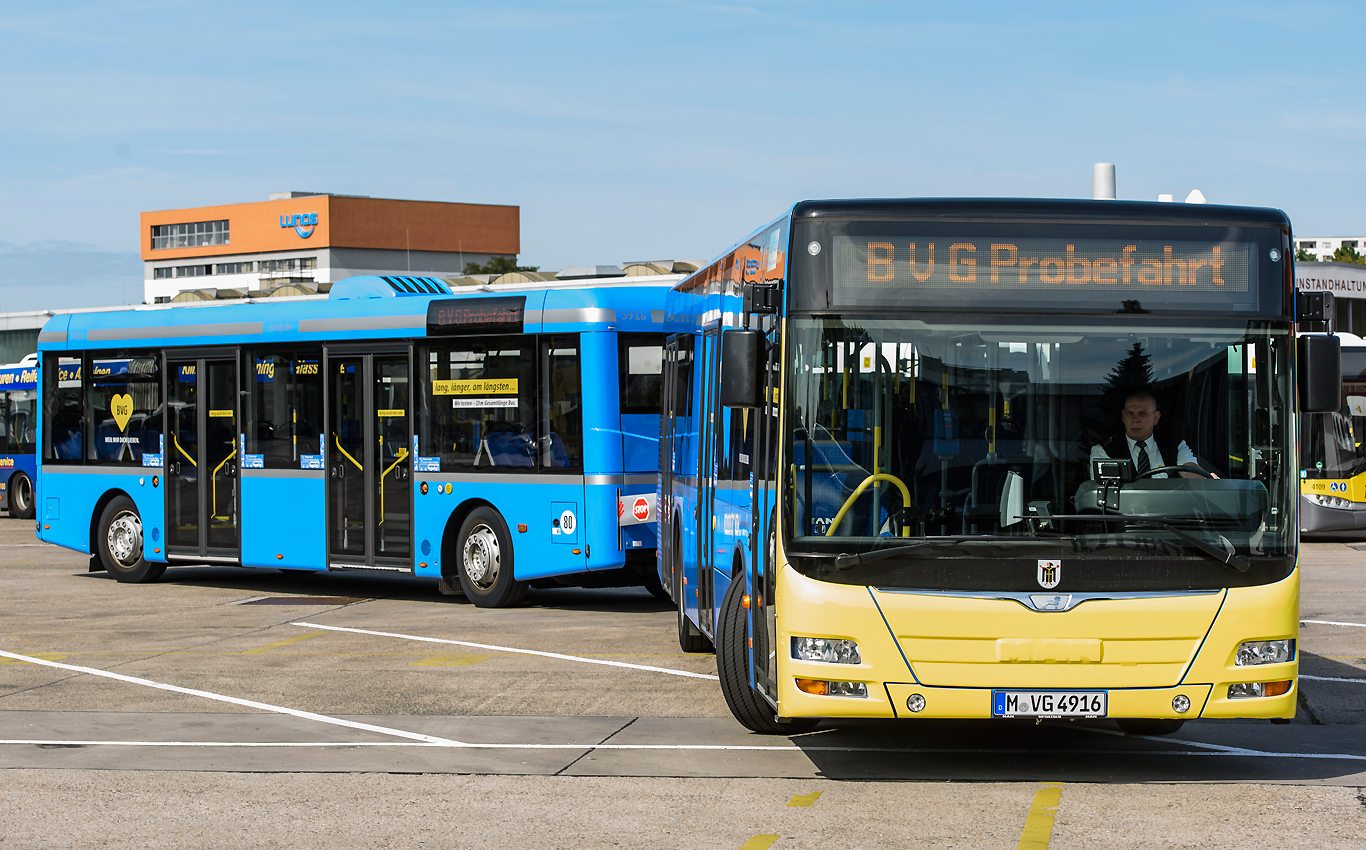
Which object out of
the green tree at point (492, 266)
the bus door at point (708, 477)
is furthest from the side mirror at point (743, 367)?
the green tree at point (492, 266)

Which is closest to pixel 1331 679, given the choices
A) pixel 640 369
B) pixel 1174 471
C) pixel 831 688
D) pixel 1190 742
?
pixel 1190 742

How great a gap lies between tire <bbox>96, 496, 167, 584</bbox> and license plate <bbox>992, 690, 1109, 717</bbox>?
13375mm

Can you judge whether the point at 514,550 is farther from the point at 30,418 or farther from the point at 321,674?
the point at 30,418

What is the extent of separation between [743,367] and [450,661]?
5508 mm

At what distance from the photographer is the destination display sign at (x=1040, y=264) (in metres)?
7.60

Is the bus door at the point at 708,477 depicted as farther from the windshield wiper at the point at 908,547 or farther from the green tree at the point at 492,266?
the green tree at the point at 492,266

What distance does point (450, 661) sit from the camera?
12203 mm

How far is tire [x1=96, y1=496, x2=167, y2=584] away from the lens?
18.6m

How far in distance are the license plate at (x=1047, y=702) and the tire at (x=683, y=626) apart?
4719 mm

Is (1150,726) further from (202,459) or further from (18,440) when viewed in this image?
(18,440)

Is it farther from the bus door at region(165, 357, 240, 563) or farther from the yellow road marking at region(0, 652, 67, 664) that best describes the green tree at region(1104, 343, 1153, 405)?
the bus door at region(165, 357, 240, 563)

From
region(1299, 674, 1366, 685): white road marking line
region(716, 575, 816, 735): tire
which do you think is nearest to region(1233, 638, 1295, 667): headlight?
region(716, 575, 816, 735): tire

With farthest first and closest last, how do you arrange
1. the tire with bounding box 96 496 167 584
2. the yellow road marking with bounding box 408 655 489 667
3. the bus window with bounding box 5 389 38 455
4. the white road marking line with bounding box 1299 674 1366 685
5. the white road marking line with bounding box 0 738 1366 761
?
the bus window with bounding box 5 389 38 455
the tire with bounding box 96 496 167 584
the yellow road marking with bounding box 408 655 489 667
the white road marking line with bounding box 1299 674 1366 685
the white road marking line with bounding box 0 738 1366 761

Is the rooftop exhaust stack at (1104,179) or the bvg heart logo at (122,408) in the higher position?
the rooftop exhaust stack at (1104,179)
